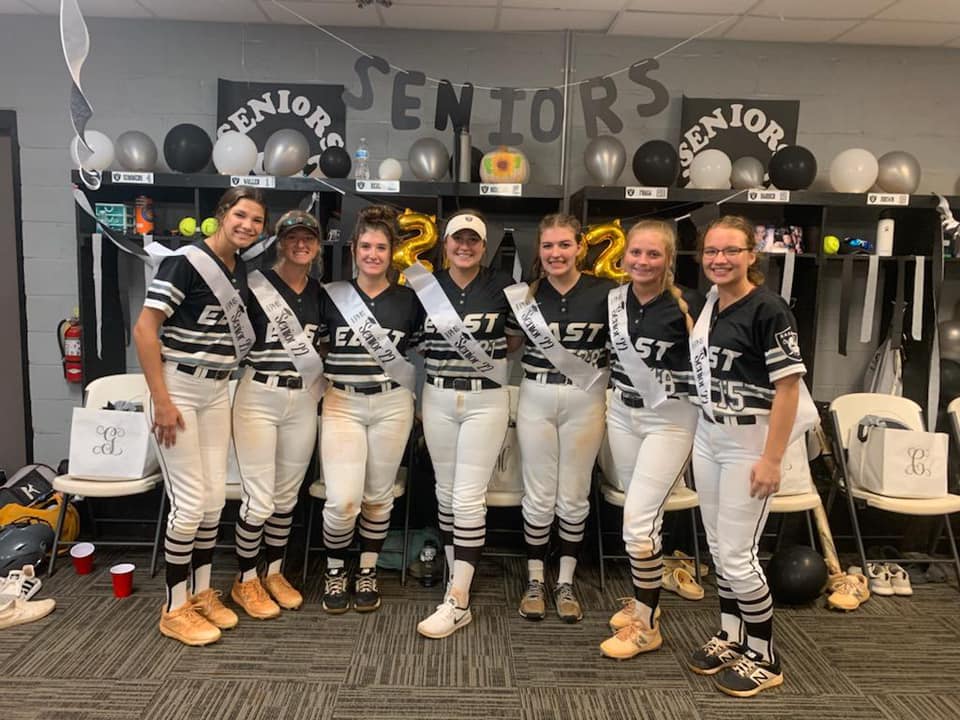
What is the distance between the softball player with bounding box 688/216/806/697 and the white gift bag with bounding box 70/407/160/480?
2301mm

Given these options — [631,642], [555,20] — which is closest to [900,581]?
[631,642]

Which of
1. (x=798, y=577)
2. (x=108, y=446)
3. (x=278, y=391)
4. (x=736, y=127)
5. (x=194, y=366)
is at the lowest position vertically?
(x=798, y=577)

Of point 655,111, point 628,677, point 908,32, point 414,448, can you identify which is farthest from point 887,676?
point 908,32

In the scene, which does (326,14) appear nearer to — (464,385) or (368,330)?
(368,330)

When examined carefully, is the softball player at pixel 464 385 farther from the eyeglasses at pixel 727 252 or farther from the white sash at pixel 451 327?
the eyeglasses at pixel 727 252

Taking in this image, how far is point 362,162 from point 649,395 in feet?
6.43

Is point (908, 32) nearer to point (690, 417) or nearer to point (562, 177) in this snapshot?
point (562, 177)

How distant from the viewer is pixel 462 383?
8.22 ft

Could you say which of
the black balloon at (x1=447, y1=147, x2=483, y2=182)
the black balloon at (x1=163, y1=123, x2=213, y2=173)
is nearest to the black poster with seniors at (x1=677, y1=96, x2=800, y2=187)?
the black balloon at (x1=447, y1=147, x2=483, y2=182)

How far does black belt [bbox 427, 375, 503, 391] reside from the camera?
251 cm

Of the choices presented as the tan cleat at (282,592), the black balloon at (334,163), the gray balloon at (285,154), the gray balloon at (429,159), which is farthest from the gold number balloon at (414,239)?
the tan cleat at (282,592)

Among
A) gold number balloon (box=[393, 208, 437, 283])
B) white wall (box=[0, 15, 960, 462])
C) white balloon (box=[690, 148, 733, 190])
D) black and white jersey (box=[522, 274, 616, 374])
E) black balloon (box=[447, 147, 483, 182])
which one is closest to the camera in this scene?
black and white jersey (box=[522, 274, 616, 374])

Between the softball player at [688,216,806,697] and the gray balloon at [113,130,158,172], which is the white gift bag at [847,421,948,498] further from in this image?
the gray balloon at [113,130,158,172]

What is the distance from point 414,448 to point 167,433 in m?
1.18
